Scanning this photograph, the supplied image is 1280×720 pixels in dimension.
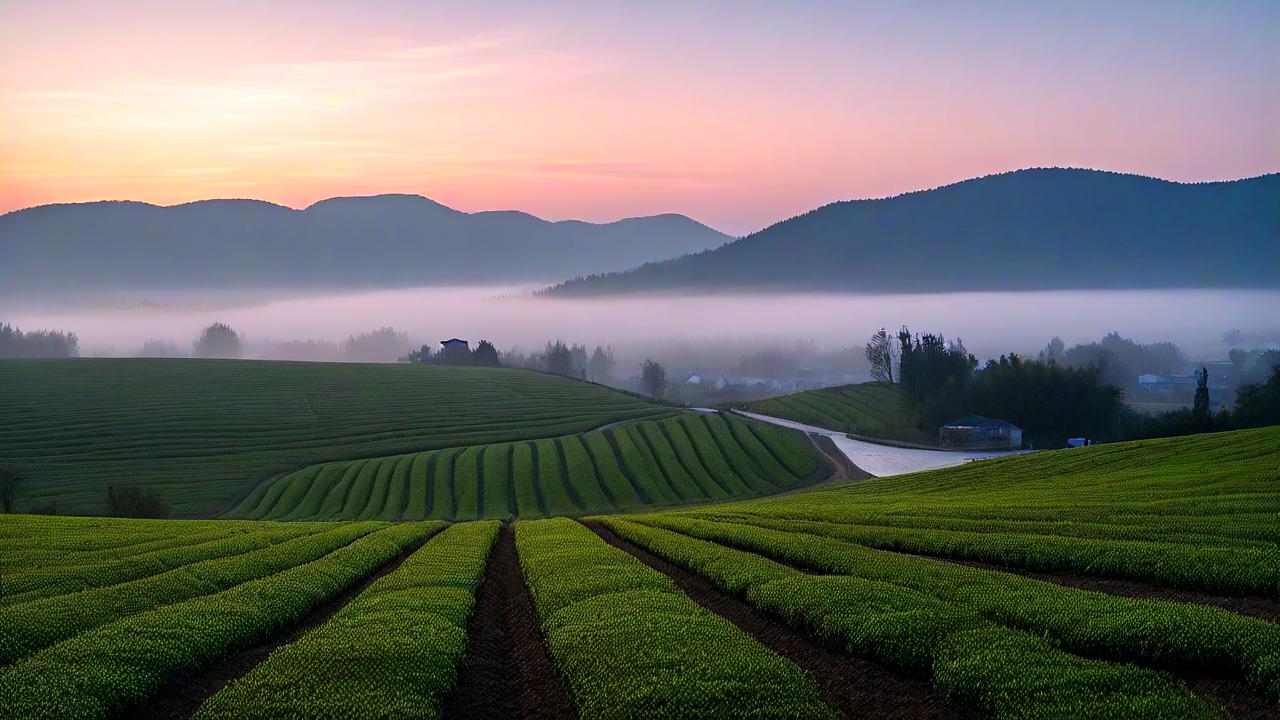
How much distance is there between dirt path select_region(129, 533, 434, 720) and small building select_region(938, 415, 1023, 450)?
109370 millimetres

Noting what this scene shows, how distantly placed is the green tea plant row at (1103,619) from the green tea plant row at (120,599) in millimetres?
18086

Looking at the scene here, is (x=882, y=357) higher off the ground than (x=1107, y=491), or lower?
higher

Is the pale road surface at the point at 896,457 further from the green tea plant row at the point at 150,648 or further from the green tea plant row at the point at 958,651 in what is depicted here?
the green tea plant row at the point at 150,648

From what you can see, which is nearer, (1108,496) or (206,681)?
(206,681)

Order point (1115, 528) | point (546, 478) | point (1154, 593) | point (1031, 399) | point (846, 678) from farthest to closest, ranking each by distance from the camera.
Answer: point (1031, 399) < point (546, 478) < point (1115, 528) < point (1154, 593) < point (846, 678)

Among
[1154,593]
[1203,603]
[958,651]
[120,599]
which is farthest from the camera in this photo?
[120,599]

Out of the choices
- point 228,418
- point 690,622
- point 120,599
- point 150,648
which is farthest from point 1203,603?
point 228,418

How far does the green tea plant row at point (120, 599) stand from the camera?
19047mm

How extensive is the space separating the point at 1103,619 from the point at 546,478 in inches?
2982

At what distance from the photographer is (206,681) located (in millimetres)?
17906

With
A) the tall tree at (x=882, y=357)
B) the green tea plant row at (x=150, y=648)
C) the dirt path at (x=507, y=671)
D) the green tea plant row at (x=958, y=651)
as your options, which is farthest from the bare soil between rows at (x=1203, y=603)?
the tall tree at (x=882, y=357)

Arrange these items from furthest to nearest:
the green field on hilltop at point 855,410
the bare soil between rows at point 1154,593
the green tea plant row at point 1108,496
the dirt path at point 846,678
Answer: the green field on hilltop at point 855,410 → the green tea plant row at point 1108,496 → the bare soil between rows at point 1154,593 → the dirt path at point 846,678

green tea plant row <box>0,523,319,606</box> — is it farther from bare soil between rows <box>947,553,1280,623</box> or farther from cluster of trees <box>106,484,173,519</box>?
cluster of trees <box>106,484,173,519</box>

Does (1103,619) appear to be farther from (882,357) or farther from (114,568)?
(882,357)
